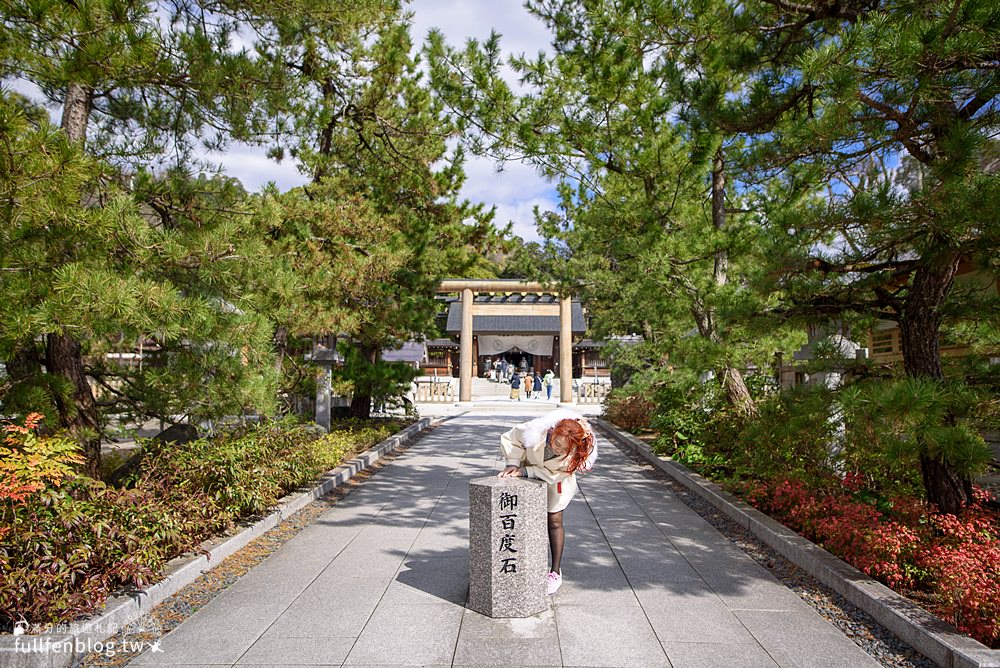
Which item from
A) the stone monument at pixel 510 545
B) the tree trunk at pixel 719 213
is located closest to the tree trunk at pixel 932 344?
the stone monument at pixel 510 545

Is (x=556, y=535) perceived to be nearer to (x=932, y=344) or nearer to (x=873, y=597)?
(x=873, y=597)

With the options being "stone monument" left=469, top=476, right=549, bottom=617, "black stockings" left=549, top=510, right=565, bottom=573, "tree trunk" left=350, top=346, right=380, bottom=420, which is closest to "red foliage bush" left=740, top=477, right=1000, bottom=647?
"black stockings" left=549, top=510, right=565, bottom=573

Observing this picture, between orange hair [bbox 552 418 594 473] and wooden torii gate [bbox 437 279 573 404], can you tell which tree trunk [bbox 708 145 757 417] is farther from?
wooden torii gate [bbox 437 279 573 404]

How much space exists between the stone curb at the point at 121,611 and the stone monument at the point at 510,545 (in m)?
2.03

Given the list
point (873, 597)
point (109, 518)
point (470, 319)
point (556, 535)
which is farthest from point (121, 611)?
point (470, 319)

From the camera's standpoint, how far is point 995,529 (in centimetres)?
393

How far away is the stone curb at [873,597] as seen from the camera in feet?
9.54

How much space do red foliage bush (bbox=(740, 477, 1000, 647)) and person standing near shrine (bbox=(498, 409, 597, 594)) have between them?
203 centimetres

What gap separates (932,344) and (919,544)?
143 centimetres

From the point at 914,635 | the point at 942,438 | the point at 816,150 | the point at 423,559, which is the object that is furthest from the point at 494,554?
the point at 816,150

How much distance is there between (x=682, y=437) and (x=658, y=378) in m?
1.60

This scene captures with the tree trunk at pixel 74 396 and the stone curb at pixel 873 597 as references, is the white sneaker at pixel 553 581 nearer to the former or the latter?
the stone curb at pixel 873 597

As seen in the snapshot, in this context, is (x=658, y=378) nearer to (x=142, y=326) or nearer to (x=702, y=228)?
(x=702, y=228)

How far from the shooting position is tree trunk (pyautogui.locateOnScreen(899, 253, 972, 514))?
14.1 ft
